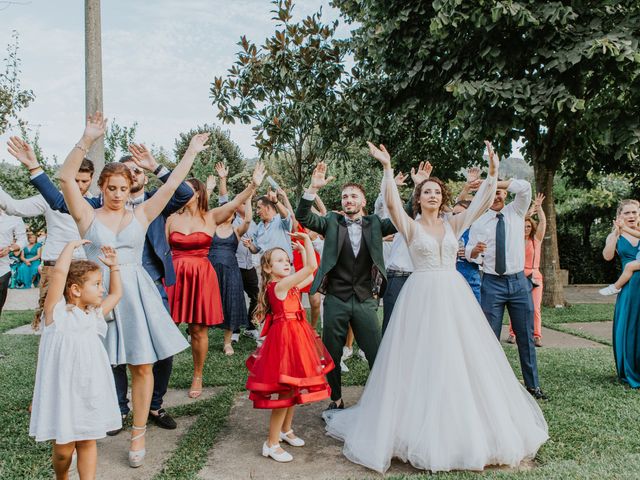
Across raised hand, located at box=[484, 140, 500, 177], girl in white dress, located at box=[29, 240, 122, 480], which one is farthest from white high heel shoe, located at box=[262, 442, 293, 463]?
raised hand, located at box=[484, 140, 500, 177]

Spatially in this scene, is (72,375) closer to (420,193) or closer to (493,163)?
(420,193)

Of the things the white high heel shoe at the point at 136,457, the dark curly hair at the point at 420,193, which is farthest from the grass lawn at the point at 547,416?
the dark curly hair at the point at 420,193

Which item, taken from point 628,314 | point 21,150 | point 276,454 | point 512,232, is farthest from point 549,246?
point 21,150

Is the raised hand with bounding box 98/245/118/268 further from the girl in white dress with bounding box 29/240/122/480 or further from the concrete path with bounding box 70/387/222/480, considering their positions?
the concrete path with bounding box 70/387/222/480

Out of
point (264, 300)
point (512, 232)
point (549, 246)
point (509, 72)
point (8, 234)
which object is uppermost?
point (509, 72)

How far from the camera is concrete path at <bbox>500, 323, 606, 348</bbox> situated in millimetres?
8124

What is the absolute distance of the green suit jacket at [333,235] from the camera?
16.0ft

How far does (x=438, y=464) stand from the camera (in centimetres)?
366

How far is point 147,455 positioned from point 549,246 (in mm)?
10089

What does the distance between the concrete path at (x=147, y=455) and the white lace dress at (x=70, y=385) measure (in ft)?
2.39

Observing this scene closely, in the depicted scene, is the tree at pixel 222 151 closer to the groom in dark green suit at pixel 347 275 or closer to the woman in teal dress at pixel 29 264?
the woman in teal dress at pixel 29 264

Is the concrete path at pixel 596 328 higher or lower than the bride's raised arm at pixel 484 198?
lower

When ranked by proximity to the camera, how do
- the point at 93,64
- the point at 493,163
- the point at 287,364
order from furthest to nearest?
the point at 93,64, the point at 493,163, the point at 287,364

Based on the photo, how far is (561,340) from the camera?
28.1ft
